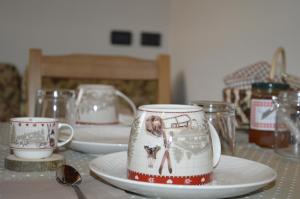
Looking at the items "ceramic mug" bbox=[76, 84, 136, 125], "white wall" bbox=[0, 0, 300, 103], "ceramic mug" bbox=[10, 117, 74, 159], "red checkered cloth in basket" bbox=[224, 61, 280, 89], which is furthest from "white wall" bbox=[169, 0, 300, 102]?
"ceramic mug" bbox=[10, 117, 74, 159]

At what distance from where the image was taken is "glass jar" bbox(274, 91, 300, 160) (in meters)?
0.98

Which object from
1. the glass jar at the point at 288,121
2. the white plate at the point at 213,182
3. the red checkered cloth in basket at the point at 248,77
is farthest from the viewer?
the red checkered cloth in basket at the point at 248,77

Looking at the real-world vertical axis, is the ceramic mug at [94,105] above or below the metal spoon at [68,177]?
above

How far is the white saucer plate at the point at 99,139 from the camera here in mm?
847

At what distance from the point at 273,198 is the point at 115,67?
1259 mm

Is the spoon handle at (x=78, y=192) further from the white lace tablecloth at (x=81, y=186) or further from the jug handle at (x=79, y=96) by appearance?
the jug handle at (x=79, y=96)

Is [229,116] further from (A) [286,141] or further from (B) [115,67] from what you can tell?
(B) [115,67]

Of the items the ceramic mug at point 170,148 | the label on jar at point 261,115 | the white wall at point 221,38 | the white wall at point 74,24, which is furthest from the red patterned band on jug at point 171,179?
the white wall at point 74,24

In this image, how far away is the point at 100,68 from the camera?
1.80 meters

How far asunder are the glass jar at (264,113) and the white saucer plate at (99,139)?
271 mm

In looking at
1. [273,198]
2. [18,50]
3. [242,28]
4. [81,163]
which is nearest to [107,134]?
[81,163]

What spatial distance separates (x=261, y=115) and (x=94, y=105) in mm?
373

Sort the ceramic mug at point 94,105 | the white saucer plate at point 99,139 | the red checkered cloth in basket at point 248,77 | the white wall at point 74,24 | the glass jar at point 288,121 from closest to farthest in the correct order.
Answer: the white saucer plate at point 99,139
the glass jar at point 288,121
the ceramic mug at point 94,105
the red checkered cloth in basket at point 248,77
the white wall at point 74,24

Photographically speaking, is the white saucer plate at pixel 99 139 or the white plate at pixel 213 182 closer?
the white plate at pixel 213 182
